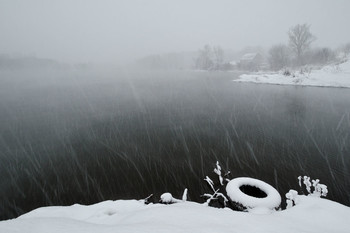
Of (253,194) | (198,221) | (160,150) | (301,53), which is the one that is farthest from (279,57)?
(198,221)

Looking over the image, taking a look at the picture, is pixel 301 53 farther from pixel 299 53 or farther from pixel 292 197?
pixel 292 197

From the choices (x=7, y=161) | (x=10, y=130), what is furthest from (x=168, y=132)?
(x=10, y=130)

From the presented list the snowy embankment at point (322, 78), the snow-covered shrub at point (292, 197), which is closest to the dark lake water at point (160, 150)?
the snow-covered shrub at point (292, 197)

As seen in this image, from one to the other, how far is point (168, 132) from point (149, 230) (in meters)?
13.9

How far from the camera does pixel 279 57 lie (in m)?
81.8

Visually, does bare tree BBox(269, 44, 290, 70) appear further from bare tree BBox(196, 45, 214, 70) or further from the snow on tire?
the snow on tire

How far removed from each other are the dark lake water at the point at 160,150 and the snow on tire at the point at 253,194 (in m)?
1.61

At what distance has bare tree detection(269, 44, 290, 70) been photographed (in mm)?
79300

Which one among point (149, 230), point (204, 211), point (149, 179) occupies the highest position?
point (149, 230)

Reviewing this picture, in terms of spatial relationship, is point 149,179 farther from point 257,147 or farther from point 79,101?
point 79,101

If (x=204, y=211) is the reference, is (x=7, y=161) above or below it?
below

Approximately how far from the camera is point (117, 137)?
17.2 metres

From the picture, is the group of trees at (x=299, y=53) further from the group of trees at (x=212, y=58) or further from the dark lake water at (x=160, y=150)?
the dark lake water at (x=160, y=150)

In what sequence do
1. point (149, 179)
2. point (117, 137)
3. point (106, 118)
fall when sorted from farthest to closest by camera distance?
point (106, 118)
point (117, 137)
point (149, 179)
